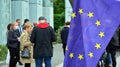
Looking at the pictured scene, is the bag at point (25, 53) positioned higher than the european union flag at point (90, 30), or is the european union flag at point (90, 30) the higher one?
the european union flag at point (90, 30)

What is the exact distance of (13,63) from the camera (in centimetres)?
1527

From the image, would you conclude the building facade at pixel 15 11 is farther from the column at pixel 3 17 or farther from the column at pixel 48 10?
the column at pixel 48 10

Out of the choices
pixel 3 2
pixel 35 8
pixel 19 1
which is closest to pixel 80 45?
pixel 3 2

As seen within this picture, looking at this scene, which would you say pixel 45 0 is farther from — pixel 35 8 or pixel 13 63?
pixel 13 63

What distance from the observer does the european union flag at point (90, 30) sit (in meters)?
5.84

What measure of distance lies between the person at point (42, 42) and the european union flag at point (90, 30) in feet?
19.0

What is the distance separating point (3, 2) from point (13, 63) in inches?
453

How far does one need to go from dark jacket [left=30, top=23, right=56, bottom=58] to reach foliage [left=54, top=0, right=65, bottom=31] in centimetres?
5229

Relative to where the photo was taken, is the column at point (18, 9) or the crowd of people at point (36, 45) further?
the column at point (18, 9)

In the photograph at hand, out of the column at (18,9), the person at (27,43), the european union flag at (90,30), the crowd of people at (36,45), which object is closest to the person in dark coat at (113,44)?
the crowd of people at (36,45)

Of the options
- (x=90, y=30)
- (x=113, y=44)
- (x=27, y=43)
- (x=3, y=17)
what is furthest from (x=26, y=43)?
(x=3, y=17)

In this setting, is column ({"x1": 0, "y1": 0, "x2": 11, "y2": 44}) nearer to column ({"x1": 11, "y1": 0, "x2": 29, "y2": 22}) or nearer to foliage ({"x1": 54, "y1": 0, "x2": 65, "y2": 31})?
column ({"x1": 11, "y1": 0, "x2": 29, "y2": 22})

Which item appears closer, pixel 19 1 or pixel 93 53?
pixel 93 53

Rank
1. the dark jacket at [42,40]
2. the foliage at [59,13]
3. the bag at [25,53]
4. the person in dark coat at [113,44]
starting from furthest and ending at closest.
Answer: the foliage at [59,13]
the person in dark coat at [113,44]
the bag at [25,53]
the dark jacket at [42,40]
